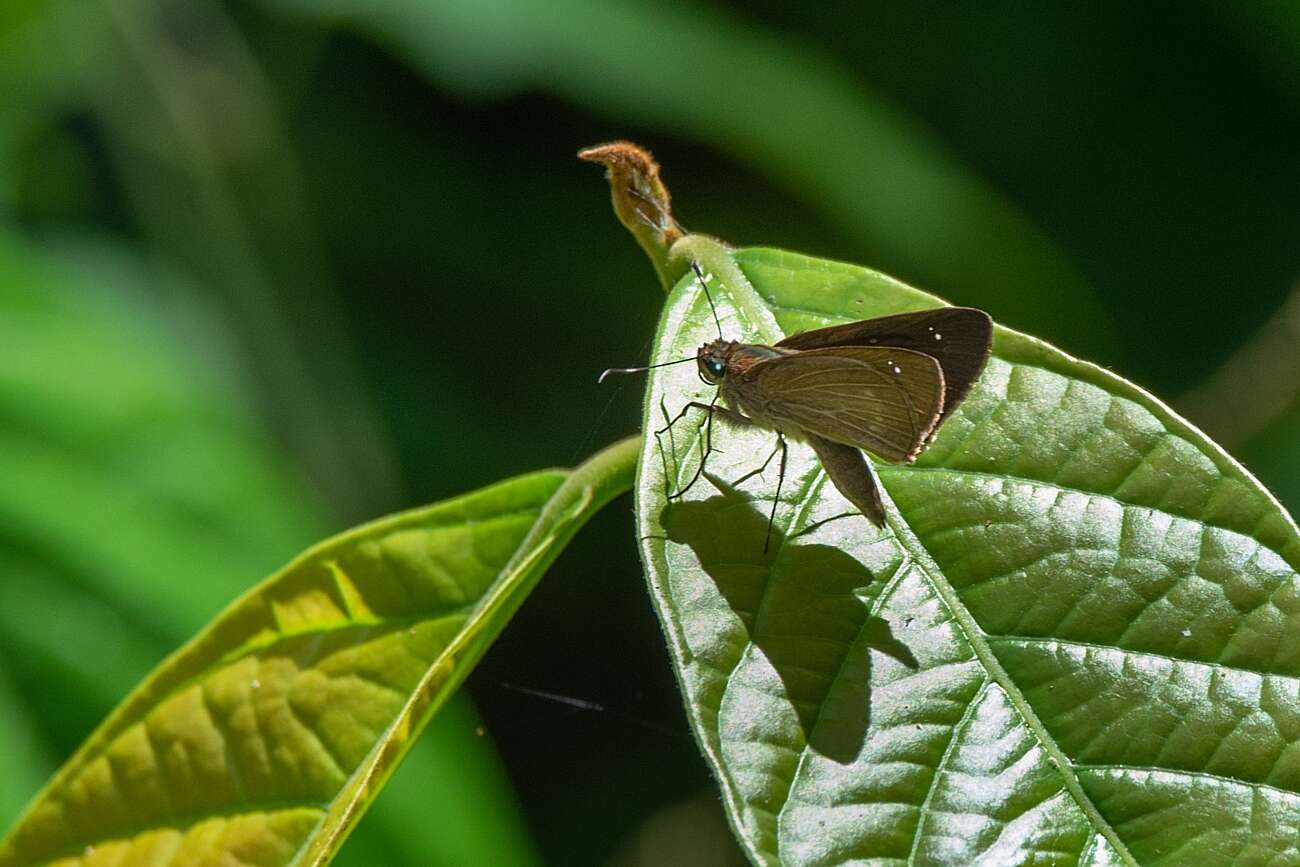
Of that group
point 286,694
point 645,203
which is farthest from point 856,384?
point 286,694

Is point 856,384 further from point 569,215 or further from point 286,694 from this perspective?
point 569,215

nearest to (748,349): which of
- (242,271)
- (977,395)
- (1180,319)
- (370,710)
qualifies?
(977,395)

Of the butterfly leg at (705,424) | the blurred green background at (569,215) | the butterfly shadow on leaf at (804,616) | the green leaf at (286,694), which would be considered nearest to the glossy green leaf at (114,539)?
the blurred green background at (569,215)

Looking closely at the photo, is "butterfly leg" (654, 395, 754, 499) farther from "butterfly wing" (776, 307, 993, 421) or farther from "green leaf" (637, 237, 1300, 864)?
"butterfly wing" (776, 307, 993, 421)

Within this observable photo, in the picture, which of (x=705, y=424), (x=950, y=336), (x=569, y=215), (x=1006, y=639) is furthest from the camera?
(x=569, y=215)

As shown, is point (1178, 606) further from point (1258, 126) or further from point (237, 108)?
point (1258, 126)

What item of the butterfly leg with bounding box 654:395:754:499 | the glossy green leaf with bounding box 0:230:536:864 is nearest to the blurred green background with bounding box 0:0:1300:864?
the glossy green leaf with bounding box 0:230:536:864

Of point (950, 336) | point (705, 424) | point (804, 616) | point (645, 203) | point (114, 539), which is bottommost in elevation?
point (114, 539)
